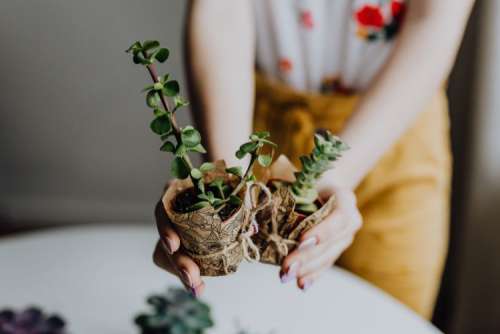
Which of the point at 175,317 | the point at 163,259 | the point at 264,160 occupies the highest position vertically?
the point at 264,160

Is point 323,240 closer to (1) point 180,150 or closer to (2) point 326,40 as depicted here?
(1) point 180,150

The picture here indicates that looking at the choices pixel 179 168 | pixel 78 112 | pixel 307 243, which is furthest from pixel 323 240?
pixel 78 112

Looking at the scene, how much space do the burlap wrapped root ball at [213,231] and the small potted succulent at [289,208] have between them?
2 centimetres

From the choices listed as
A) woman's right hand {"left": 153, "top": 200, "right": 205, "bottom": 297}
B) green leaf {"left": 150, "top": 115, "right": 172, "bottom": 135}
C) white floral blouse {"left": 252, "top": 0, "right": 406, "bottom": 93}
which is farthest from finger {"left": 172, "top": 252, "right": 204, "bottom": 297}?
white floral blouse {"left": 252, "top": 0, "right": 406, "bottom": 93}

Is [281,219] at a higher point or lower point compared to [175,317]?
higher

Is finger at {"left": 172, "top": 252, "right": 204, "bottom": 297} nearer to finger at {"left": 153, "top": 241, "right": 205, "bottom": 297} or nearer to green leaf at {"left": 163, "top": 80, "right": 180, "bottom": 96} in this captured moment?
finger at {"left": 153, "top": 241, "right": 205, "bottom": 297}

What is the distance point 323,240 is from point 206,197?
3.6 inches

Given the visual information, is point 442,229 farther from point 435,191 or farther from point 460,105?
point 460,105

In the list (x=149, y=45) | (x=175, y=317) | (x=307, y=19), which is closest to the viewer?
(x=149, y=45)

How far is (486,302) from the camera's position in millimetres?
890

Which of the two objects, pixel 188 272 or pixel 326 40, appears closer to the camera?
pixel 188 272

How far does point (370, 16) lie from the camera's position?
22.2 inches

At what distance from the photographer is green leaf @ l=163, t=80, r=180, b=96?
24 centimetres

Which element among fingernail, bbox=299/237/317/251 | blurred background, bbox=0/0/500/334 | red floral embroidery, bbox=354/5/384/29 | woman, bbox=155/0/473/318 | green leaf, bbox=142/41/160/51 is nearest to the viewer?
green leaf, bbox=142/41/160/51
